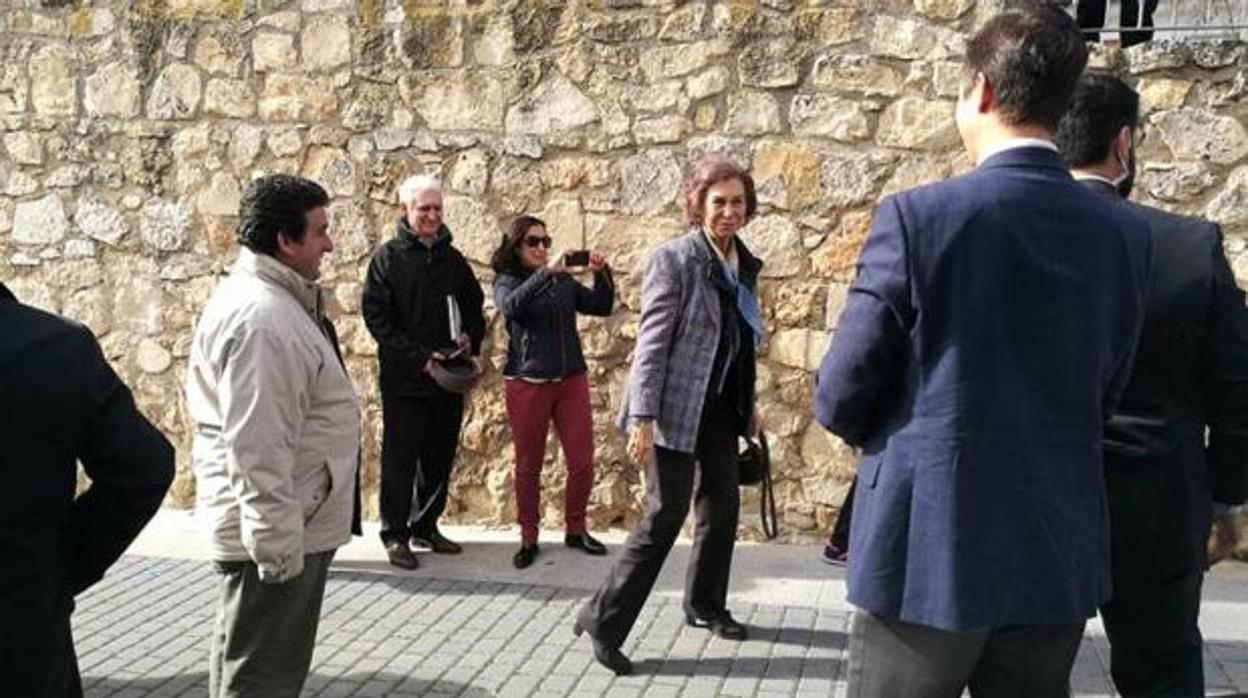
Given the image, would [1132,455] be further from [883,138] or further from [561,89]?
[561,89]

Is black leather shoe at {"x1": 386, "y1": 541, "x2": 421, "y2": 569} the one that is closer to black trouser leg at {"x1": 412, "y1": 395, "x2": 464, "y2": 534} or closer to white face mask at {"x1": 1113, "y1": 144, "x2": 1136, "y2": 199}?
black trouser leg at {"x1": 412, "y1": 395, "x2": 464, "y2": 534}

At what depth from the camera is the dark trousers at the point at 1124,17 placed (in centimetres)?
523

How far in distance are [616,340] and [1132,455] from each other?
3.20m

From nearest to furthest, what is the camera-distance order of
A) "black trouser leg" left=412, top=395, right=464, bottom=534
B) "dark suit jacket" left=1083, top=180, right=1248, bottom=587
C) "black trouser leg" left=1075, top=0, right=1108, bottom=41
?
1. "dark suit jacket" left=1083, top=180, right=1248, bottom=587
2. "black trouser leg" left=412, top=395, right=464, bottom=534
3. "black trouser leg" left=1075, top=0, right=1108, bottom=41

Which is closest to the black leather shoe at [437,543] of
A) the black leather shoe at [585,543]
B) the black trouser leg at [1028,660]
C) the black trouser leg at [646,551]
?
the black leather shoe at [585,543]

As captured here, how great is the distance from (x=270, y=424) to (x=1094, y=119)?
2.03 meters

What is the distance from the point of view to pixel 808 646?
4.07 metres

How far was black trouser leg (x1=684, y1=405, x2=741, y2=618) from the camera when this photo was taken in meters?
3.96

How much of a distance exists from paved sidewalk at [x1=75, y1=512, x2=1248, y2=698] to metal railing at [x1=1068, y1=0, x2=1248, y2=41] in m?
2.37

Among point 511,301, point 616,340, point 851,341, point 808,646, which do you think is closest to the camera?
point 851,341

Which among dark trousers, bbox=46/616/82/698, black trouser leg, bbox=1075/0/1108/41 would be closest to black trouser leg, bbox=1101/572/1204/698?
dark trousers, bbox=46/616/82/698

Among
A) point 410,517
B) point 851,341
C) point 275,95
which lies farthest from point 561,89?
point 851,341

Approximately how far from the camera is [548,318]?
5.05 m

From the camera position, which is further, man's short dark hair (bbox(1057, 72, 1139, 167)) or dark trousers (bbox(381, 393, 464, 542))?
dark trousers (bbox(381, 393, 464, 542))
